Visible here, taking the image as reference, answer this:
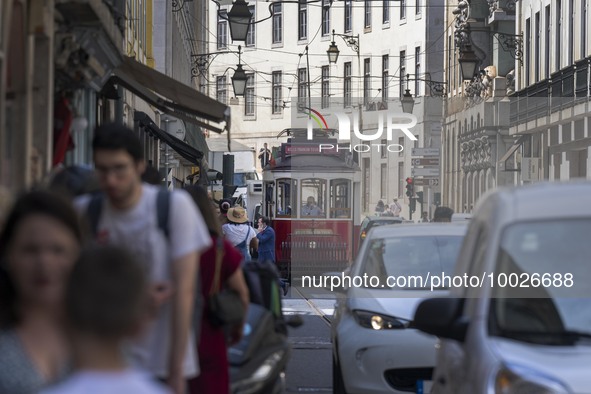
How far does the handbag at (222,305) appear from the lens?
22.1 ft

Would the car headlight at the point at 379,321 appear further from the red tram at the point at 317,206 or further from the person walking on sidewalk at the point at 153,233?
the red tram at the point at 317,206

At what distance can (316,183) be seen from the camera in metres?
33.6

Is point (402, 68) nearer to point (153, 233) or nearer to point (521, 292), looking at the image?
point (521, 292)

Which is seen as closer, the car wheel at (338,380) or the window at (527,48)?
the car wheel at (338,380)

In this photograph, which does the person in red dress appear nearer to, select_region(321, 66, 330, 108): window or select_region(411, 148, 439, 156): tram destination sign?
select_region(411, 148, 439, 156): tram destination sign

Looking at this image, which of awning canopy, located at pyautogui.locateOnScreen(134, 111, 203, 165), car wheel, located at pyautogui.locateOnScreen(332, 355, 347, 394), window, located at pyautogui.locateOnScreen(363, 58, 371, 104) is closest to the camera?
Result: car wheel, located at pyautogui.locateOnScreen(332, 355, 347, 394)

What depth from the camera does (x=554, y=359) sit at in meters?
5.93

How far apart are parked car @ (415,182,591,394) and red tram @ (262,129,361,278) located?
86.1ft

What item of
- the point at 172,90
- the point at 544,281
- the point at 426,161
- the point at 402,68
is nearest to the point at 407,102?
the point at 426,161

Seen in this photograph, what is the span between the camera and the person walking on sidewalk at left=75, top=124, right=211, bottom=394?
5613 millimetres

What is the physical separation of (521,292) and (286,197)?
27319mm

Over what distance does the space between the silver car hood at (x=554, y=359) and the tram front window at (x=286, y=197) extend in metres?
27.6

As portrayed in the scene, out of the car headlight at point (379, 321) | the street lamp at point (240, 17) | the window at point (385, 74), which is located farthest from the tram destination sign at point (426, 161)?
the window at point (385, 74)

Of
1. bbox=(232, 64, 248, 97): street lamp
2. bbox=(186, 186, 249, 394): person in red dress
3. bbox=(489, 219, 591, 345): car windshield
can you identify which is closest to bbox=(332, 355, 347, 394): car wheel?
bbox=(186, 186, 249, 394): person in red dress
